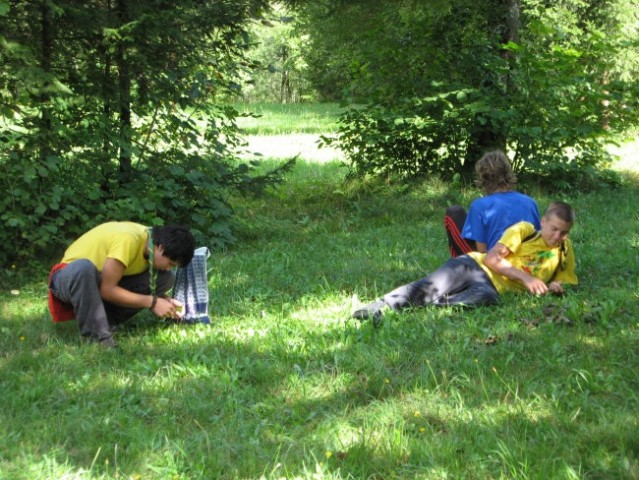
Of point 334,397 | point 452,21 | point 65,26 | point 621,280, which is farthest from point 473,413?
point 452,21

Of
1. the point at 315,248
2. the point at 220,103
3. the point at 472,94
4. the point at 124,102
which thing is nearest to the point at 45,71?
the point at 124,102

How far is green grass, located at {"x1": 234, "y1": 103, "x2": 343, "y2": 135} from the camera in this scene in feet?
77.9

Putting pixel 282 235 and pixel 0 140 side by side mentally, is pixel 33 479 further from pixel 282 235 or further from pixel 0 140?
pixel 282 235

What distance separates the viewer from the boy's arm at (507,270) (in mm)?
5574

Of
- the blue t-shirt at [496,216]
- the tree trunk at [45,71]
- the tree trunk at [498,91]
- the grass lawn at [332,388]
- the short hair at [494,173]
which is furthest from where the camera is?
the tree trunk at [498,91]

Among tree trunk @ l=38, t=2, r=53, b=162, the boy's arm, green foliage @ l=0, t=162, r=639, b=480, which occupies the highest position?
tree trunk @ l=38, t=2, r=53, b=162

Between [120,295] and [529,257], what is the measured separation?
2.99m

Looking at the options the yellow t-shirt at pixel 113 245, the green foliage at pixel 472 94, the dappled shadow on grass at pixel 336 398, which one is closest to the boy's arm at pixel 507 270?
the dappled shadow on grass at pixel 336 398

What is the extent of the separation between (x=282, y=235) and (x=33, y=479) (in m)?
5.97

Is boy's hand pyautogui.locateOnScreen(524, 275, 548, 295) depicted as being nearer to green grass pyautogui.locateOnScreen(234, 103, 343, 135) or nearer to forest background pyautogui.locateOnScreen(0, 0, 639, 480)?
forest background pyautogui.locateOnScreen(0, 0, 639, 480)

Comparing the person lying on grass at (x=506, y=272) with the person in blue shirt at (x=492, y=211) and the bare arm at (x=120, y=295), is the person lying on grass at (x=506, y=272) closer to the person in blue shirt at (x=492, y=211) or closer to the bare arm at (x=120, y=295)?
the person in blue shirt at (x=492, y=211)

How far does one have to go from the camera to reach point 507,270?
5.61 meters

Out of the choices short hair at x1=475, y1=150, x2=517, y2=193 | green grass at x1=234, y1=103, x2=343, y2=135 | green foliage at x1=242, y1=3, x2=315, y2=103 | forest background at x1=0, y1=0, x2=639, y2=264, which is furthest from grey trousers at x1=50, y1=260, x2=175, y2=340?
green foliage at x1=242, y1=3, x2=315, y2=103

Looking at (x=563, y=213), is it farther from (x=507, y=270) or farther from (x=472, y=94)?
(x=472, y=94)
